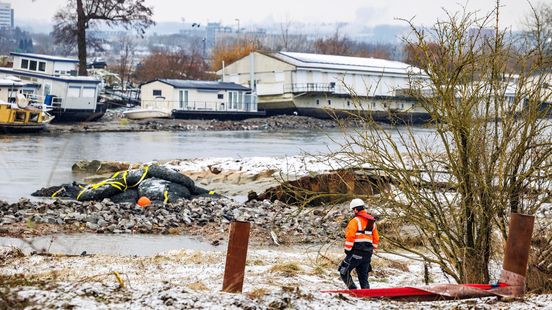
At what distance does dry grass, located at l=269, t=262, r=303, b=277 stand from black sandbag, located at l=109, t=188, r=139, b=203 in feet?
36.4

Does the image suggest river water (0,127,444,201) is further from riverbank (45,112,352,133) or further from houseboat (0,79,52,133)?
riverbank (45,112,352,133)

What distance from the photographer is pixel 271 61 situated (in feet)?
255

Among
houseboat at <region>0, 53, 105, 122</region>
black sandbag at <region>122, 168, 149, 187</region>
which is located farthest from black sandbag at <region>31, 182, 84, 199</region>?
houseboat at <region>0, 53, 105, 122</region>

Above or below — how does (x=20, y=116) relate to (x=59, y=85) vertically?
below

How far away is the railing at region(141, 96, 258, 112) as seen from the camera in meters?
68.2

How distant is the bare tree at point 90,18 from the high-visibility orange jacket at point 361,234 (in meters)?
63.8

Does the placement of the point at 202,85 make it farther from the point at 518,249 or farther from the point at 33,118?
the point at 518,249

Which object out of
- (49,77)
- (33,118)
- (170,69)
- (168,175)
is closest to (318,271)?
(168,175)

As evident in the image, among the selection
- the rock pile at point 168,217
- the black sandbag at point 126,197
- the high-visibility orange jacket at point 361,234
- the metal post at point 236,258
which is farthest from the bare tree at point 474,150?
the black sandbag at point 126,197

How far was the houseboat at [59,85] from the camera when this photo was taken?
59375 millimetres

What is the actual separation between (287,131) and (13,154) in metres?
29.3

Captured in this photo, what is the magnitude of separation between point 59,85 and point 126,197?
38.5 m

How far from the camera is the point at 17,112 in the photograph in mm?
52469

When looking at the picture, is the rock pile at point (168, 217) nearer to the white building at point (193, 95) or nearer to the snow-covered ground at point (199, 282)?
the snow-covered ground at point (199, 282)
